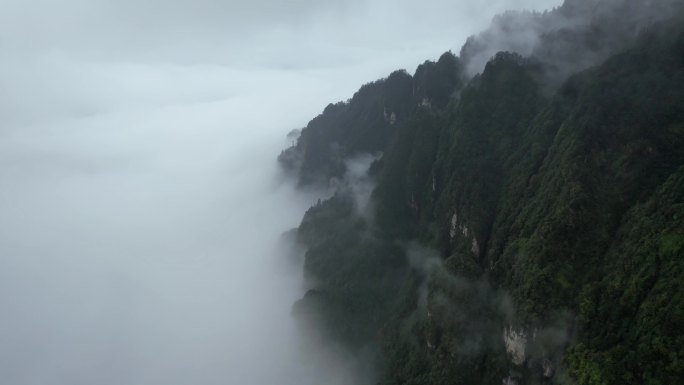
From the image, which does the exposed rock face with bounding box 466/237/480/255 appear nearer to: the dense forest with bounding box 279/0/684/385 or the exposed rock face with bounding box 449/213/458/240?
the dense forest with bounding box 279/0/684/385

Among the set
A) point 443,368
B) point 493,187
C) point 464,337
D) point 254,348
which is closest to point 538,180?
point 493,187

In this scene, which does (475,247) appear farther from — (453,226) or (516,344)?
(516,344)

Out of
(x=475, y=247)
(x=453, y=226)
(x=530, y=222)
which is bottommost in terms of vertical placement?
(x=475, y=247)

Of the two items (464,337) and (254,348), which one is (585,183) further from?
(254,348)

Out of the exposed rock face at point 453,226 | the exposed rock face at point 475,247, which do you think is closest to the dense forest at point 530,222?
the exposed rock face at point 475,247

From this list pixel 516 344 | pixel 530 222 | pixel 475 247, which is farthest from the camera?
pixel 475 247

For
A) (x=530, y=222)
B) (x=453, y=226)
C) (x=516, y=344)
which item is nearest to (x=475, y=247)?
(x=453, y=226)

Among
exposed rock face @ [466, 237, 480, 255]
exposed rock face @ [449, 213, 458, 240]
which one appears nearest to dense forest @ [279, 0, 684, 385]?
exposed rock face @ [466, 237, 480, 255]
